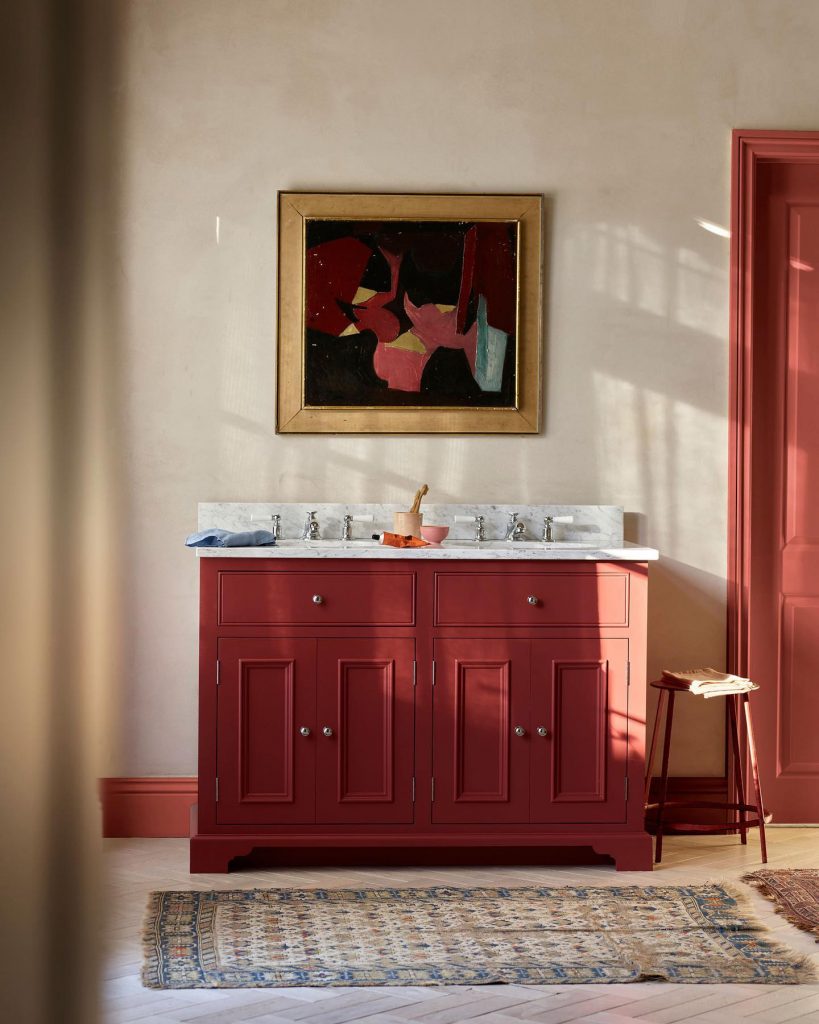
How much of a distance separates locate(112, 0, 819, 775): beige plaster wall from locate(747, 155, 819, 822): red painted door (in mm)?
167

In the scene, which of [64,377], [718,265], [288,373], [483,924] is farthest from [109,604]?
[718,265]

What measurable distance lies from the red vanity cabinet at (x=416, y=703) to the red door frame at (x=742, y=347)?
0.66 metres

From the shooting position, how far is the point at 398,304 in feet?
11.7

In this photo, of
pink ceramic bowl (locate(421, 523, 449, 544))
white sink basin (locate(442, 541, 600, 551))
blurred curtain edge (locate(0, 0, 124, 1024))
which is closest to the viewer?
blurred curtain edge (locate(0, 0, 124, 1024))

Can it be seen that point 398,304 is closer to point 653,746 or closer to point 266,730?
point 266,730

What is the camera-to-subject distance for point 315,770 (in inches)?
122

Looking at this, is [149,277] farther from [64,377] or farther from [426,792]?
[64,377]

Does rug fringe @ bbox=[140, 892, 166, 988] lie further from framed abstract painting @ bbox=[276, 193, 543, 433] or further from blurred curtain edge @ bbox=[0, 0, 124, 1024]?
blurred curtain edge @ bbox=[0, 0, 124, 1024]

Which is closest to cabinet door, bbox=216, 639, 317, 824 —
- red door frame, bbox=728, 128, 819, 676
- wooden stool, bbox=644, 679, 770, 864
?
wooden stool, bbox=644, 679, 770, 864

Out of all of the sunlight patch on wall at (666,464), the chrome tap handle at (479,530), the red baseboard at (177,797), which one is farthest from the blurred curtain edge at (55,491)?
the sunlight patch on wall at (666,464)

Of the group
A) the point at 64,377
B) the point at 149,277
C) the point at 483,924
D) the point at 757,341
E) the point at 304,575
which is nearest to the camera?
the point at 64,377

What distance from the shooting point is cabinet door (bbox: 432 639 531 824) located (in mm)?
3119

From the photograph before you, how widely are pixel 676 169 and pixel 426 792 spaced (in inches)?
82.0

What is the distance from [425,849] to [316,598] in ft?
2.67
